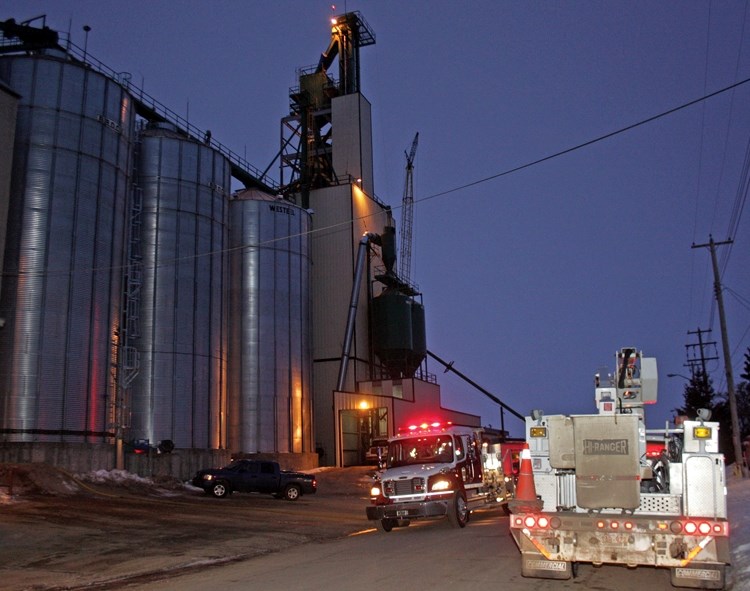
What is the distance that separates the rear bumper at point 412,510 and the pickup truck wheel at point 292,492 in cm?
1488

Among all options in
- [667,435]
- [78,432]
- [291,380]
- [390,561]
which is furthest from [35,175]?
[667,435]

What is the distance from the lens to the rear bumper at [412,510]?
1825 cm

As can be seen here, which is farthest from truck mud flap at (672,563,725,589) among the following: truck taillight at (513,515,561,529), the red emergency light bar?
the red emergency light bar

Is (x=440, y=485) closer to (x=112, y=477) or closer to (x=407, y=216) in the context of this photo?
(x=112, y=477)

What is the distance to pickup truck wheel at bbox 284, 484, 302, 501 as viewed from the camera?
108ft

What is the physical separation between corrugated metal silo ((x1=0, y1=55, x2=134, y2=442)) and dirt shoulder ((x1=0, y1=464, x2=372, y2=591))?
342 centimetres

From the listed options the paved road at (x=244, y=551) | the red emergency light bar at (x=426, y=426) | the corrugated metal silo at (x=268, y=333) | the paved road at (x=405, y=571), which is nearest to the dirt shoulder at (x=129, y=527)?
the paved road at (x=244, y=551)

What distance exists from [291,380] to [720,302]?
25591 mm

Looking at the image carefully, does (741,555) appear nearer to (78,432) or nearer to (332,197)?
(78,432)

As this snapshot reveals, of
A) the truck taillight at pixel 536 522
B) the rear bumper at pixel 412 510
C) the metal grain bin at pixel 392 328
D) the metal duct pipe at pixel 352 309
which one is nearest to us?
the truck taillight at pixel 536 522

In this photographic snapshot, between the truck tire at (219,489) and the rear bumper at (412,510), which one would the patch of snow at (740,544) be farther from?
the truck tire at (219,489)

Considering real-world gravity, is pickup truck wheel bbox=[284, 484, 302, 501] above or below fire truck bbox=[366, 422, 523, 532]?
below

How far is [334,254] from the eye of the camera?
58.1m

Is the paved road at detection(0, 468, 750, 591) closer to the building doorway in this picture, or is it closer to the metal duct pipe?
the building doorway
